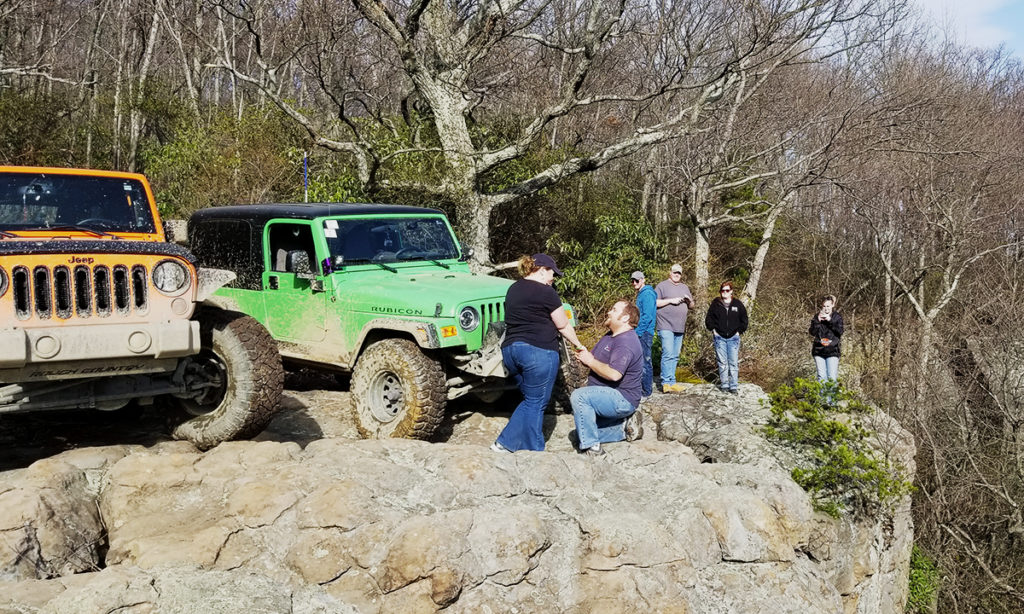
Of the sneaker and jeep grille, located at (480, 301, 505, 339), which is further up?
jeep grille, located at (480, 301, 505, 339)

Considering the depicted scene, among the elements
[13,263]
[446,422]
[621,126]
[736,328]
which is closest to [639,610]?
[446,422]

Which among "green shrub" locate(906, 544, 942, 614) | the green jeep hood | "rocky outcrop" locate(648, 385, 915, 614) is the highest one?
the green jeep hood

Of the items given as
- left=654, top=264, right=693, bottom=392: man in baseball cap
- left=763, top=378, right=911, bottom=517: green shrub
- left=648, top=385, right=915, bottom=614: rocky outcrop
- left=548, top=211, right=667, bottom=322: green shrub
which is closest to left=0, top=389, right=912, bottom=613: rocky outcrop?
left=648, top=385, right=915, bottom=614: rocky outcrop

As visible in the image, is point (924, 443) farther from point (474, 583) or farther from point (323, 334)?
point (474, 583)

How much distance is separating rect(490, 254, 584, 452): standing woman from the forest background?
5.91 m

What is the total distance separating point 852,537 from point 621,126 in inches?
436

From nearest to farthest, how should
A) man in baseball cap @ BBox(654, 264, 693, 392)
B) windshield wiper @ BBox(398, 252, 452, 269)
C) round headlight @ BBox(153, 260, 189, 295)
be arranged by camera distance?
1. round headlight @ BBox(153, 260, 189, 295)
2. windshield wiper @ BBox(398, 252, 452, 269)
3. man in baseball cap @ BBox(654, 264, 693, 392)

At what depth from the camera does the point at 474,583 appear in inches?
158

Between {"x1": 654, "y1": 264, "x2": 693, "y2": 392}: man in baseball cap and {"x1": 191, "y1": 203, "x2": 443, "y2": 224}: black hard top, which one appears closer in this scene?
{"x1": 191, "y1": 203, "x2": 443, "y2": 224}: black hard top

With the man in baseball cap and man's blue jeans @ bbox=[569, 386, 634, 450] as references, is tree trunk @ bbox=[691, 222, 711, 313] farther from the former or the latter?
man's blue jeans @ bbox=[569, 386, 634, 450]

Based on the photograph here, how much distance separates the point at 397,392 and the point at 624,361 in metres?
1.87

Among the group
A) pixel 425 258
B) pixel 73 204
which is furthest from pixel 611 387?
pixel 73 204

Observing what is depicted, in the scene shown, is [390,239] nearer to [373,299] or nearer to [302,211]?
[302,211]

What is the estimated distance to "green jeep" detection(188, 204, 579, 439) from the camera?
6500 mm
